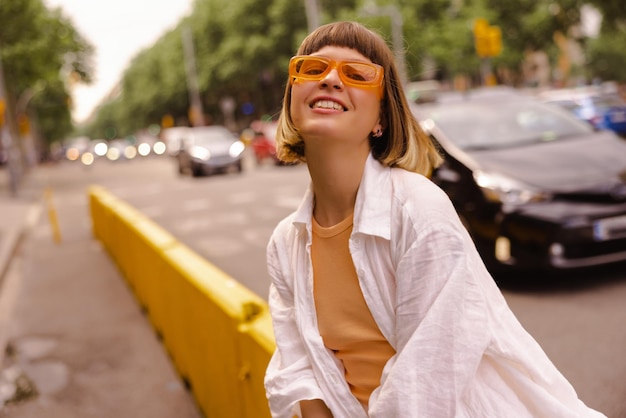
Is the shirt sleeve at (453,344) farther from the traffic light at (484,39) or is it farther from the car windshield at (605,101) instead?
the traffic light at (484,39)

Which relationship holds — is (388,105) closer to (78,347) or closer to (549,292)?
(549,292)

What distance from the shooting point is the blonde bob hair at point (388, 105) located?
1792 millimetres

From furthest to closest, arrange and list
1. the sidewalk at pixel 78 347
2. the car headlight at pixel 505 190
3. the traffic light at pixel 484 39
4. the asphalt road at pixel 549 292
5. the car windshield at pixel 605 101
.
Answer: the traffic light at pixel 484 39, the car windshield at pixel 605 101, the car headlight at pixel 505 190, the sidewalk at pixel 78 347, the asphalt road at pixel 549 292

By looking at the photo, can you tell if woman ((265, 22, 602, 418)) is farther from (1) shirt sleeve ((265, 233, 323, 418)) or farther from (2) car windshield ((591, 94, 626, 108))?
(2) car windshield ((591, 94, 626, 108))

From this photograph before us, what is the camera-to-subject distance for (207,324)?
3.66 meters

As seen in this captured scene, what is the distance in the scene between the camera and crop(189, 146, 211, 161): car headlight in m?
23.9

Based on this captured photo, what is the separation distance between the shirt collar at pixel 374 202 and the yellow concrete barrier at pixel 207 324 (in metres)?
1.00

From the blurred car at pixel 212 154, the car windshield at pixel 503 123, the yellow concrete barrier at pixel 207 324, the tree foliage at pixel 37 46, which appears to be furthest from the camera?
the tree foliage at pixel 37 46

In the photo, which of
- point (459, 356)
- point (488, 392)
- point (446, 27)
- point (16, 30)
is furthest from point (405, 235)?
point (446, 27)

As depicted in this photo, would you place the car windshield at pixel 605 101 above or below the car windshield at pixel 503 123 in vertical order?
below

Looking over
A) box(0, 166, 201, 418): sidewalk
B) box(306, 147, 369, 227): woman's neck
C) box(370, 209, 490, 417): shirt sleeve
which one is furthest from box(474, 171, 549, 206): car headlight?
box(370, 209, 490, 417): shirt sleeve

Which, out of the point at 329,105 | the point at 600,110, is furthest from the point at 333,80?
the point at 600,110

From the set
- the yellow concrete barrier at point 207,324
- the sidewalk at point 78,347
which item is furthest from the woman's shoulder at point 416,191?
the sidewalk at point 78,347

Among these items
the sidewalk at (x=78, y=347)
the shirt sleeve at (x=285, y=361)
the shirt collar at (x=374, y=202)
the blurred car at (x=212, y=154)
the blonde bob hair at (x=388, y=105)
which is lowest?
the blurred car at (x=212, y=154)
